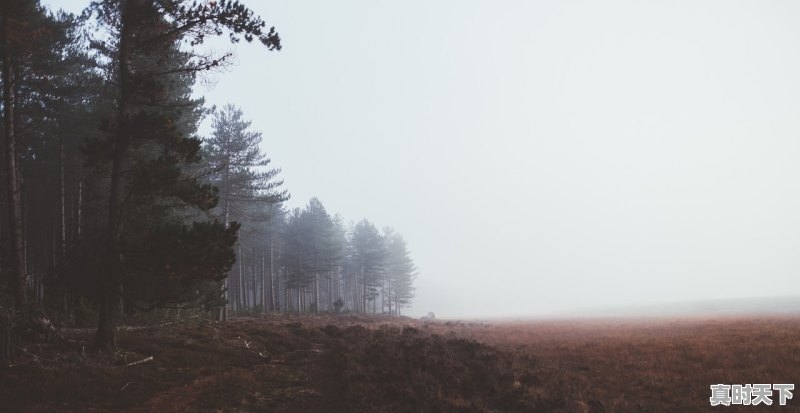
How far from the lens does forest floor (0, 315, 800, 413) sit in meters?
8.20

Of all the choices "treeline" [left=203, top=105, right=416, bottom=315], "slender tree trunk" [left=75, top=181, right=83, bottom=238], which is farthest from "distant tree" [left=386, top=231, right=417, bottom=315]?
"slender tree trunk" [left=75, top=181, right=83, bottom=238]

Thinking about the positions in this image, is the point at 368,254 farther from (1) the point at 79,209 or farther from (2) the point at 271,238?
(1) the point at 79,209

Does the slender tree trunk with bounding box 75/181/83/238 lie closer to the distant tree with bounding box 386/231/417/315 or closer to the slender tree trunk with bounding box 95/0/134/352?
the slender tree trunk with bounding box 95/0/134/352

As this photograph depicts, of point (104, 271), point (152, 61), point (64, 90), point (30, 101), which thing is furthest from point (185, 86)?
point (104, 271)

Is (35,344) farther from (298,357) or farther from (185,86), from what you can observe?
(185,86)

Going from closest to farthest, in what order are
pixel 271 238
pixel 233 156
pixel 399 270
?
pixel 233 156 → pixel 271 238 → pixel 399 270

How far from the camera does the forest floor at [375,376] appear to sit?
8195 mm

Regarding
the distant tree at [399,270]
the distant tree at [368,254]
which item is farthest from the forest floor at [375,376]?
the distant tree at [399,270]

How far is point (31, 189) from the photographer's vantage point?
27.7m

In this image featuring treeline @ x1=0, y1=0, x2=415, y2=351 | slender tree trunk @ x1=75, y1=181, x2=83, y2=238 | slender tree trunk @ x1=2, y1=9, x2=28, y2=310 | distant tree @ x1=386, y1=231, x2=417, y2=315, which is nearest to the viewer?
treeline @ x1=0, y1=0, x2=415, y2=351

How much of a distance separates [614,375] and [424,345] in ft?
23.5

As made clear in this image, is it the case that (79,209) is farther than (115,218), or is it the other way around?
(79,209)

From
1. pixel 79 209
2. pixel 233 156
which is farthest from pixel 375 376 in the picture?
pixel 233 156

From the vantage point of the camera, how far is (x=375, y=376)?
36.2 feet
